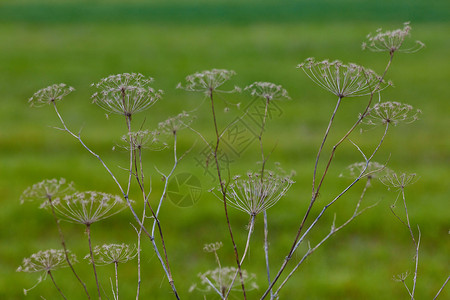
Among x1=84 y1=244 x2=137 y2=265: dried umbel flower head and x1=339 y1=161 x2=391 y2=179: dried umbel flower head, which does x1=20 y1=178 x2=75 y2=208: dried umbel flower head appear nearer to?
x1=84 y1=244 x2=137 y2=265: dried umbel flower head

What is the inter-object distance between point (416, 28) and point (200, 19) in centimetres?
885

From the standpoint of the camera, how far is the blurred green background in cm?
627

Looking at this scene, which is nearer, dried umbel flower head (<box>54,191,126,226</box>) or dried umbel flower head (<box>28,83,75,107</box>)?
dried umbel flower head (<box>54,191,126,226</box>)

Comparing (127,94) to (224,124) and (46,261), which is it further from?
(224,124)

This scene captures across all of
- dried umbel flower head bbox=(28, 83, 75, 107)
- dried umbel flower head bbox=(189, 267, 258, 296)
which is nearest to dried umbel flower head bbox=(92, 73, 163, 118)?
dried umbel flower head bbox=(28, 83, 75, 107)

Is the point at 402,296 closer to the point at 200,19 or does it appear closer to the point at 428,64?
the point at 428,64

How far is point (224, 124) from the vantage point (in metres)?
11.4

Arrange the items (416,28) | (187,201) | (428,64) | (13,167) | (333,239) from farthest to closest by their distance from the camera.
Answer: (416,28) < (428,64) < (13,167) < (187,201) < (333,239)

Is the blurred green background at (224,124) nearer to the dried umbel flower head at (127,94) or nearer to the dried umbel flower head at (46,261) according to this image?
the dried umbel flower head at (46,261)

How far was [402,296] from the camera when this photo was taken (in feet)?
18.2

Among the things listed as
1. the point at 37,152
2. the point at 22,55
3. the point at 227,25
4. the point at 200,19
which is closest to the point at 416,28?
the point at 227,25

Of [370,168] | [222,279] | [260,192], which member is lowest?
[222,279]

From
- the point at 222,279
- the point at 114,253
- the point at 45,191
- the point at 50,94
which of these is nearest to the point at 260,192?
the point at 222,279

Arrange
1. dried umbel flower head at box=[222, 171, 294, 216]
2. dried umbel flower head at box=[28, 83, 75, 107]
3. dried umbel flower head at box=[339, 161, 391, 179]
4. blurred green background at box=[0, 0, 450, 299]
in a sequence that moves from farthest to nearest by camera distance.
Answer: blurred green background at box=[0, 0, 450, 299] < dried umbel flower head at box=[28, 83, 75, 107] < dried umbel flower head at box=[222, 171, 294, 216] < dried umbel flower head at box=[339, 161, 391, 179]
